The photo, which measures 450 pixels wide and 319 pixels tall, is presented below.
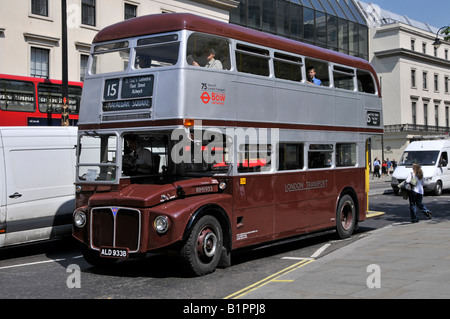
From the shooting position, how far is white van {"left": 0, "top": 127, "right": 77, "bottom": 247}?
980cm

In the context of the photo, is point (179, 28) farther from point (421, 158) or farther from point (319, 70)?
point (421, 158)

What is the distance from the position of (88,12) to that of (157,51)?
76.4ft

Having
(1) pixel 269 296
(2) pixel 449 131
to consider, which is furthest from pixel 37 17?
(2) pixel 449 131

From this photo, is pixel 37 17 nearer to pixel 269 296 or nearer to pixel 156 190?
pixel 156 190

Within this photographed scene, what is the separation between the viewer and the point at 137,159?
8930mm

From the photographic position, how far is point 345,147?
1209 centimetres

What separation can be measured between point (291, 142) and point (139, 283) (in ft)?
13.6

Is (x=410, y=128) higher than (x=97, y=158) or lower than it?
higher

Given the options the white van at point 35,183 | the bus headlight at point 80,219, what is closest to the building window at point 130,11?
the white van at point 35,183

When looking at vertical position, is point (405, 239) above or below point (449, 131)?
below

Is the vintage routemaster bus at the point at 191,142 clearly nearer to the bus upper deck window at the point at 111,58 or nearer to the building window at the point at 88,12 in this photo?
the bus upper deck window at the point at 111,58

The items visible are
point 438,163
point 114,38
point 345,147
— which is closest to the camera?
point 114,38

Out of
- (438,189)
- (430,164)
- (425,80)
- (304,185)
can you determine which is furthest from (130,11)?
(425,80)

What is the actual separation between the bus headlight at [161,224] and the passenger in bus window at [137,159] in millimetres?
1443
